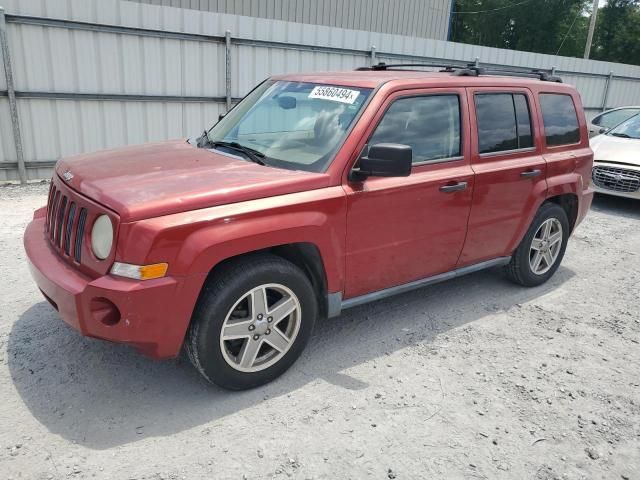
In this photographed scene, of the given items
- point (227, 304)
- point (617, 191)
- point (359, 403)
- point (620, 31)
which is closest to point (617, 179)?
point (617, 191)

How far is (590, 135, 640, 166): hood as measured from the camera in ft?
27.6

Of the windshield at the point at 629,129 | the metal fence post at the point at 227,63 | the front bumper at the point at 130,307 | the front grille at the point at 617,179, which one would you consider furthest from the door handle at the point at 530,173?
the metal fence post at the point at 227,63

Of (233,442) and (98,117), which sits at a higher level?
(98,117)

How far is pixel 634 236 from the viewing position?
733 cm

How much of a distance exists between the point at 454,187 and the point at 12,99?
642cm

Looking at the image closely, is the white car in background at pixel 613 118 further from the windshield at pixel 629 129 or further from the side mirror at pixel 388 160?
the side mirror at pixel 388 160

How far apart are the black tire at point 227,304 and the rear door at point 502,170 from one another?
175 centimetres

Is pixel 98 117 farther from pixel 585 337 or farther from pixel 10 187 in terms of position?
pixel 585 337

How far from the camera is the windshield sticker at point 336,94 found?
376 cm

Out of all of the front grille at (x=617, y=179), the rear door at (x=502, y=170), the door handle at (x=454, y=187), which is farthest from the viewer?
the front grille at (x=617, y=179)

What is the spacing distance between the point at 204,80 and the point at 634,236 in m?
6.91

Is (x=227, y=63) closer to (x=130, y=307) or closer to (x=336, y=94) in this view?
(x=336, y=94)

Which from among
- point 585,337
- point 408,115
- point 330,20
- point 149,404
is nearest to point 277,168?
point 408,115

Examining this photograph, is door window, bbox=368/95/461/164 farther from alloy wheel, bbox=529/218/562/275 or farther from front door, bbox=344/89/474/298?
alloy wheel, bbox=529/218/562/275
